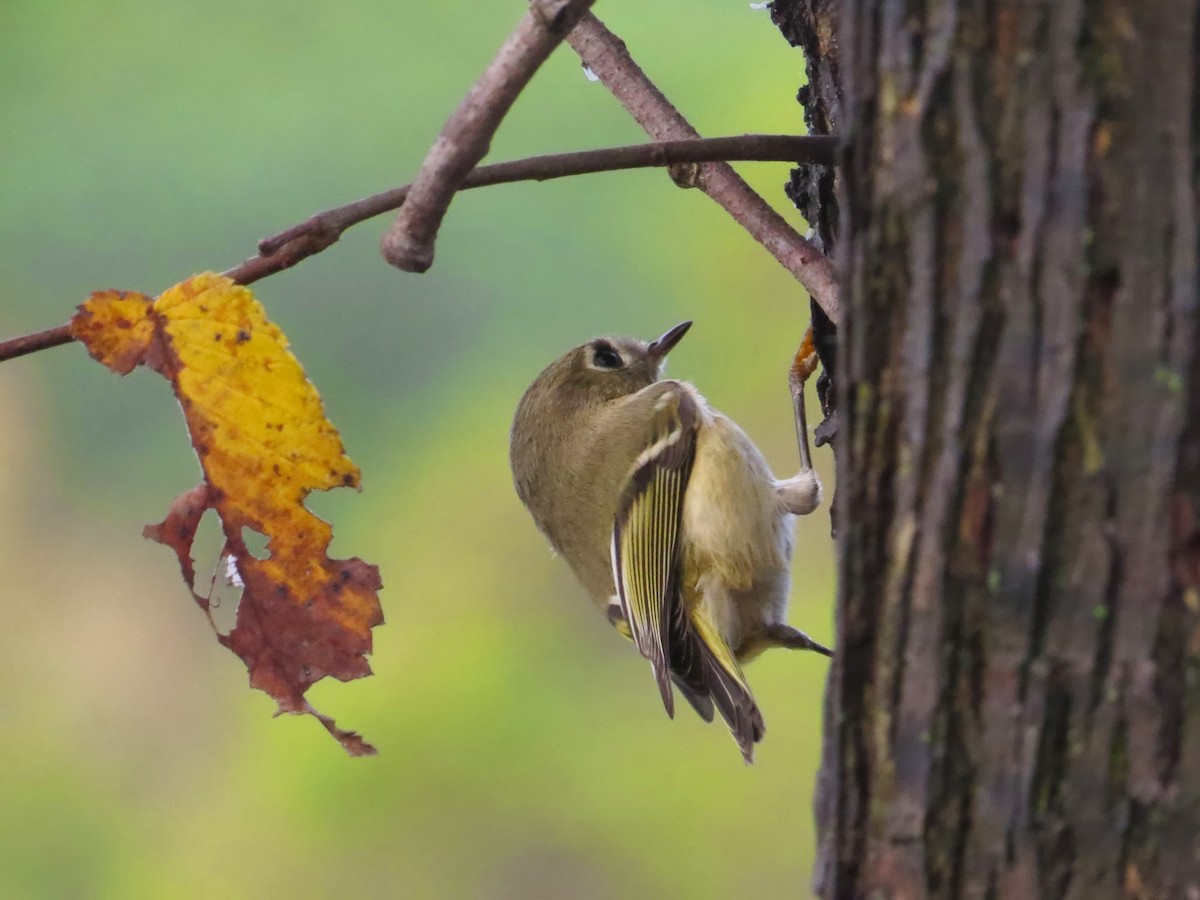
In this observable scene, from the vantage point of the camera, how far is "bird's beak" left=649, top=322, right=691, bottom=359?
2.01 meters

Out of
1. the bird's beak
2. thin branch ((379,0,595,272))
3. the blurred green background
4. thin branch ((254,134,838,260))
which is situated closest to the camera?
thin branch ((379,0,595,272))

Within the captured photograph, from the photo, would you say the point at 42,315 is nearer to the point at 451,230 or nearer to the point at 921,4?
the point at 451,230

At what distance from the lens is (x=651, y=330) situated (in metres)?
3.22

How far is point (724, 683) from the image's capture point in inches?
67.9

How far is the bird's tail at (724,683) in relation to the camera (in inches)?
65.5

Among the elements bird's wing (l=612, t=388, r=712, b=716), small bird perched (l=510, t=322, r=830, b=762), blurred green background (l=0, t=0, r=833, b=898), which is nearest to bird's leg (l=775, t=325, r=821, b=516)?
small bird perched (l=510, t=322, r=830, b=762)

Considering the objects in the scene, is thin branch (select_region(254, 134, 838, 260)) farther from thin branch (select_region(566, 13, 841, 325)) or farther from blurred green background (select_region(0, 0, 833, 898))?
blurred green background (select_region(0, 0, 833, 898))

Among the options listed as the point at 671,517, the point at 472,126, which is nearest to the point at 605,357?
the point at 671,517

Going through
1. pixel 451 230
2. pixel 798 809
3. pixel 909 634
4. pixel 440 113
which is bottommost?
pixel 798 809

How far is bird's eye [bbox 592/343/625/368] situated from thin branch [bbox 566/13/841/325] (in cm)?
80

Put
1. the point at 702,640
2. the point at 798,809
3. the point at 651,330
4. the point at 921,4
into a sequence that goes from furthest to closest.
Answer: the point at 651,330 < the point at 798,809 < the point at 702,640 < the point at 921,4

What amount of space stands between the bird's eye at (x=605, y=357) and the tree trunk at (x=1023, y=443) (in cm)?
132

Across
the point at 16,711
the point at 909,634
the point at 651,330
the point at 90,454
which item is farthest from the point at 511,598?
the point at 909,634

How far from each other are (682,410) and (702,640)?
1.09 ft
